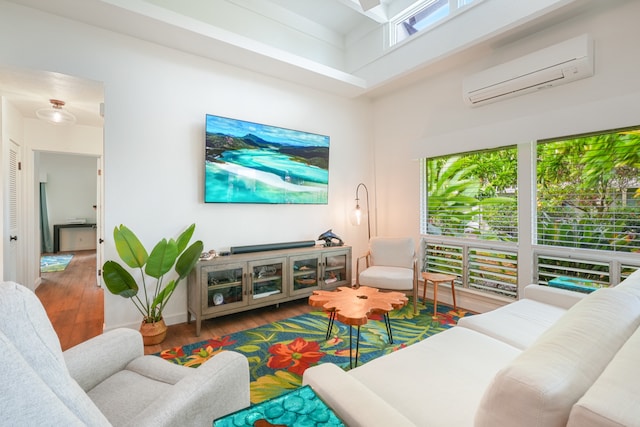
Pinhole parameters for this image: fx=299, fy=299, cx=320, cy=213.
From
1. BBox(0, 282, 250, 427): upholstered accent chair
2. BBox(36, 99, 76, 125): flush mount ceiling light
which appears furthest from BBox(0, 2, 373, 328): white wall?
BBox(0, 282, 250, 427): upholstered accent chair

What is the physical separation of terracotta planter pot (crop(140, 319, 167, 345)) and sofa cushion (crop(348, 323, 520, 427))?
77.8 inches

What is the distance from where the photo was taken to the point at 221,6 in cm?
333

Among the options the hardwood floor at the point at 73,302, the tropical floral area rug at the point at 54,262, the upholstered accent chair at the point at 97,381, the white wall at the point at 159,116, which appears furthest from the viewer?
the tropical floral area rug at the point at 54,262

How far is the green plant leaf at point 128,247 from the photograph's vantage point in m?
2.48

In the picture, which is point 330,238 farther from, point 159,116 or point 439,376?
point 439,376

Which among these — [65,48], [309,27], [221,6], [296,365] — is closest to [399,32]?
[309,27]

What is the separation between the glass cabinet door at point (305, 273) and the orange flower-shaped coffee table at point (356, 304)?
102 cm

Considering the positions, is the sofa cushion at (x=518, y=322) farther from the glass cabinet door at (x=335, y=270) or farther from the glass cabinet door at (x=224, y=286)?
the glass cabinet door at (x=224, y=286)

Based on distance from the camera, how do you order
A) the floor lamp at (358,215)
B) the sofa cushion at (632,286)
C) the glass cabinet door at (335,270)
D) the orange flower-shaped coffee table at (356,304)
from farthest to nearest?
the floor lamp at (358,215), the glass cabinet door at (335,270), the orange flower-shaped coffee table at (356,304), the sofa cushion at (632,286)

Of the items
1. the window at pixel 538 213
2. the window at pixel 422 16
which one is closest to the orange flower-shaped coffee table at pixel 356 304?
the window at pixel 538 213

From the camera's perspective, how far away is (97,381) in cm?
134

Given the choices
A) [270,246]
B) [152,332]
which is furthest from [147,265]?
[270,246]

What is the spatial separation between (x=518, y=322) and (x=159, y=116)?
11.5ft

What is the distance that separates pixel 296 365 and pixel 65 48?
3.26 m
